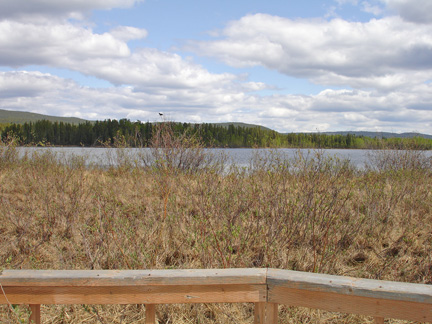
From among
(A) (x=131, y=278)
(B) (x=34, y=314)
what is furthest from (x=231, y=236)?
(B) (x=34, y=314)

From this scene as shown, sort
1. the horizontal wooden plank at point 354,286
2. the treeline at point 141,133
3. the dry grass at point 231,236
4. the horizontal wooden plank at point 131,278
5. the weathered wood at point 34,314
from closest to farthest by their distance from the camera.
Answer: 1. the horizontal wooden plank at point 354,286
2. the horizontal wooden plank at point 131,278
3. the weathered wood at point 34,314
4. the dry grass at point 231,236
5. the treeline at point 141,133

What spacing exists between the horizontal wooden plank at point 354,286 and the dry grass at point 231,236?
1.17 m

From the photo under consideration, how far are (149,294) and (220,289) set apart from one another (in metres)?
0.40

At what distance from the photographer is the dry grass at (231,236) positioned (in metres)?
3.38

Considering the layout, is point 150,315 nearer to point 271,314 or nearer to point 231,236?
point 271,314

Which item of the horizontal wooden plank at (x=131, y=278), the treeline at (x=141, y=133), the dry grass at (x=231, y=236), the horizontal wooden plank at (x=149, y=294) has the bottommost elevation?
the dry grass at (x=231, y=236)

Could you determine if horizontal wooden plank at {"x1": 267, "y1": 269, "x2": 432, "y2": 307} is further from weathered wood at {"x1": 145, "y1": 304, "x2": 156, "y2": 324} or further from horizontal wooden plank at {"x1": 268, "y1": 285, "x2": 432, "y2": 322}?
weathered wood at {"x1": 145, "y1": 304, "x2": 156, "y2": 324}

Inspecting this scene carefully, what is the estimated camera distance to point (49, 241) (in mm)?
5301

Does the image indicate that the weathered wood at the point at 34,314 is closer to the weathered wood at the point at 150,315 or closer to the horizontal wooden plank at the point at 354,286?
the weathered wood at the point at 150,315

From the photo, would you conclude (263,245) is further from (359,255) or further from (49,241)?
(49,241)

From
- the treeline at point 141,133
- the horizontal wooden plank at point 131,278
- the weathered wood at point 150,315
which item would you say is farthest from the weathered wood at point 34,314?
the treeline at point 141,133

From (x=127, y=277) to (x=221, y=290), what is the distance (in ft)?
1.74

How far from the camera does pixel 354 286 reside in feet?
5.96

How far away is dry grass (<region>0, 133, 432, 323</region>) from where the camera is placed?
3.38 m
